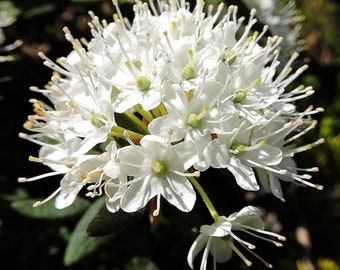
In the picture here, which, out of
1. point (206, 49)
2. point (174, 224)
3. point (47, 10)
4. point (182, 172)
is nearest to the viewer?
point (182, 172)

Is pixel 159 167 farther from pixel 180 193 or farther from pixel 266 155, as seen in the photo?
pixel 266 155

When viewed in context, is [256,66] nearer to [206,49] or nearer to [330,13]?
[206,49]

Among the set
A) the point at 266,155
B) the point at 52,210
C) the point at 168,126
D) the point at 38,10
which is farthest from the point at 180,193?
the point at 38,10

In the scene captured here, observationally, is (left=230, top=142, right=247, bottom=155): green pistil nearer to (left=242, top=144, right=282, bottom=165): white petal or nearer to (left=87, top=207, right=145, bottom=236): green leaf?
(left=242, top=144, right=282, bottom=165): white petal

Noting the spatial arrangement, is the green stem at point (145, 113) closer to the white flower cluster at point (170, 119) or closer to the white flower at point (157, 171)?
the white flower cluster at point (170, 119)

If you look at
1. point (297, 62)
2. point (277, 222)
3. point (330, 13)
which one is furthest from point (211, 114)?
point (330, 13)
